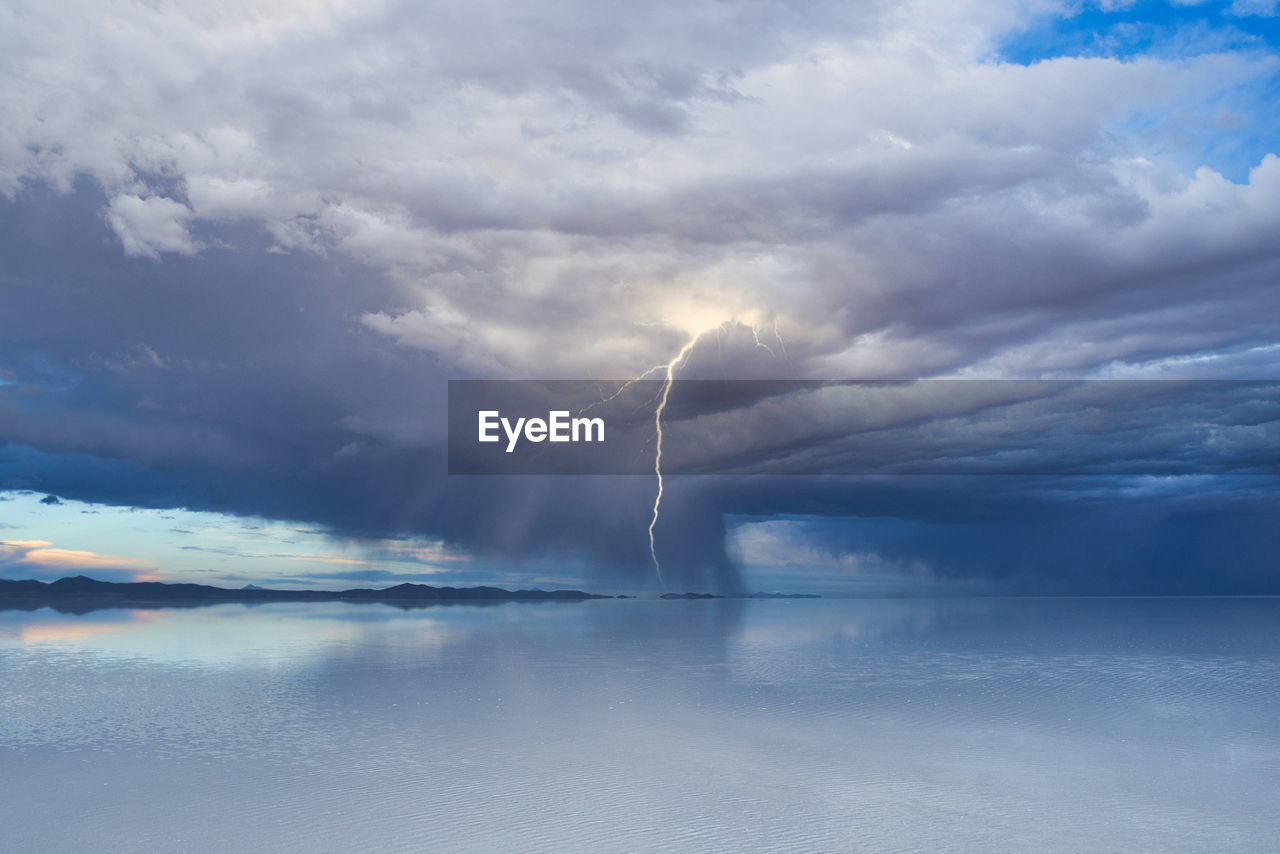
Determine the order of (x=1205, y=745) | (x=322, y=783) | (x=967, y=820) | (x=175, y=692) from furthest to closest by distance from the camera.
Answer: (x=175, y=692) < (x=1205, y=745) < (x=322, y=783) < (x=967, y=820)

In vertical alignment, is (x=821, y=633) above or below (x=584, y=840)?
below

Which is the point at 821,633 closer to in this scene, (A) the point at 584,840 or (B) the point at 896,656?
(B) the point at 896,656

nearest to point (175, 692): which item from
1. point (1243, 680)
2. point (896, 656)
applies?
point (896, 656)

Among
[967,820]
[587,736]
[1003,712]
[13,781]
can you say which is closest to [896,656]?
[1003,712]

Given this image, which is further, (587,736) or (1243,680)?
(1243,680)

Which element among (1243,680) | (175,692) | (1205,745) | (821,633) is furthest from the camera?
(821,633)

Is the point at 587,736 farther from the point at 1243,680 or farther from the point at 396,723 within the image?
the point at 1243,680
